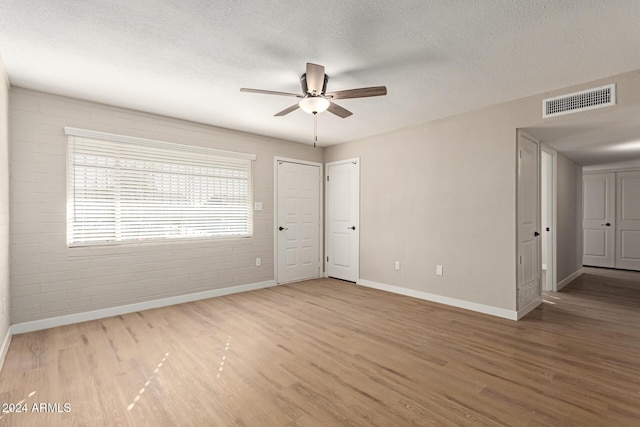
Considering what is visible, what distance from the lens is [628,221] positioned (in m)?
6.76

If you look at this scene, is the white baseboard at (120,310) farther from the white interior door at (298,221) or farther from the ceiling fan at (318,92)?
the ceiling fan at (318,92)

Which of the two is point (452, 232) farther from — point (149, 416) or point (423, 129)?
point (149, 416)

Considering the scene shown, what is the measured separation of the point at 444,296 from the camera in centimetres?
428

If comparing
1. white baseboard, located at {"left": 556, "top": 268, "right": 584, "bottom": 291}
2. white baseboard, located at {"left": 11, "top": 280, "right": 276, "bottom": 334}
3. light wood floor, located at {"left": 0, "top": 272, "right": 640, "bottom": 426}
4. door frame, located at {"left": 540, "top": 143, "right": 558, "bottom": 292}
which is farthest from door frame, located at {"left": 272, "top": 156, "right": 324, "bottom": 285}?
white baseboard, located at {"left": 556, "top": 268, "right": 584, "bottom": 291}

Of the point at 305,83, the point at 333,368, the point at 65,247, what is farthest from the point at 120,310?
the point at 305,83

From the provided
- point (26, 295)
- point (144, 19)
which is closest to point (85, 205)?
point (26, 295)

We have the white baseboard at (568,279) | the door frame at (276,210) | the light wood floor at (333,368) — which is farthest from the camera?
the door frame at (276,210)

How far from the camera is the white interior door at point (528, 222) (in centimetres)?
373

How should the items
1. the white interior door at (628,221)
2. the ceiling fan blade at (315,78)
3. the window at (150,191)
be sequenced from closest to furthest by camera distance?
the ceiling fan blade at (315,78) < the window at (150,191) < the white interior door at (628,221)

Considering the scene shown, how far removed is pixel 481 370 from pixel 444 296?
6.18 feet

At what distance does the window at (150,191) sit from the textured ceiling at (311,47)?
0.67 metres

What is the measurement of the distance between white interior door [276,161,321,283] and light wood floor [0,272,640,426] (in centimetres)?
167

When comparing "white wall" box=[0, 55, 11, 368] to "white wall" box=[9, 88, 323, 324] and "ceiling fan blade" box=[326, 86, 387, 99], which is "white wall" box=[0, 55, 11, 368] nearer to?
"white wall" box=[9, 88, 323, 324]

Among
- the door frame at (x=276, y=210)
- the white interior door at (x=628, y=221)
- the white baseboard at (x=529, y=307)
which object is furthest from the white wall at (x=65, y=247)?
the white interior door at (x=628, y=221)
